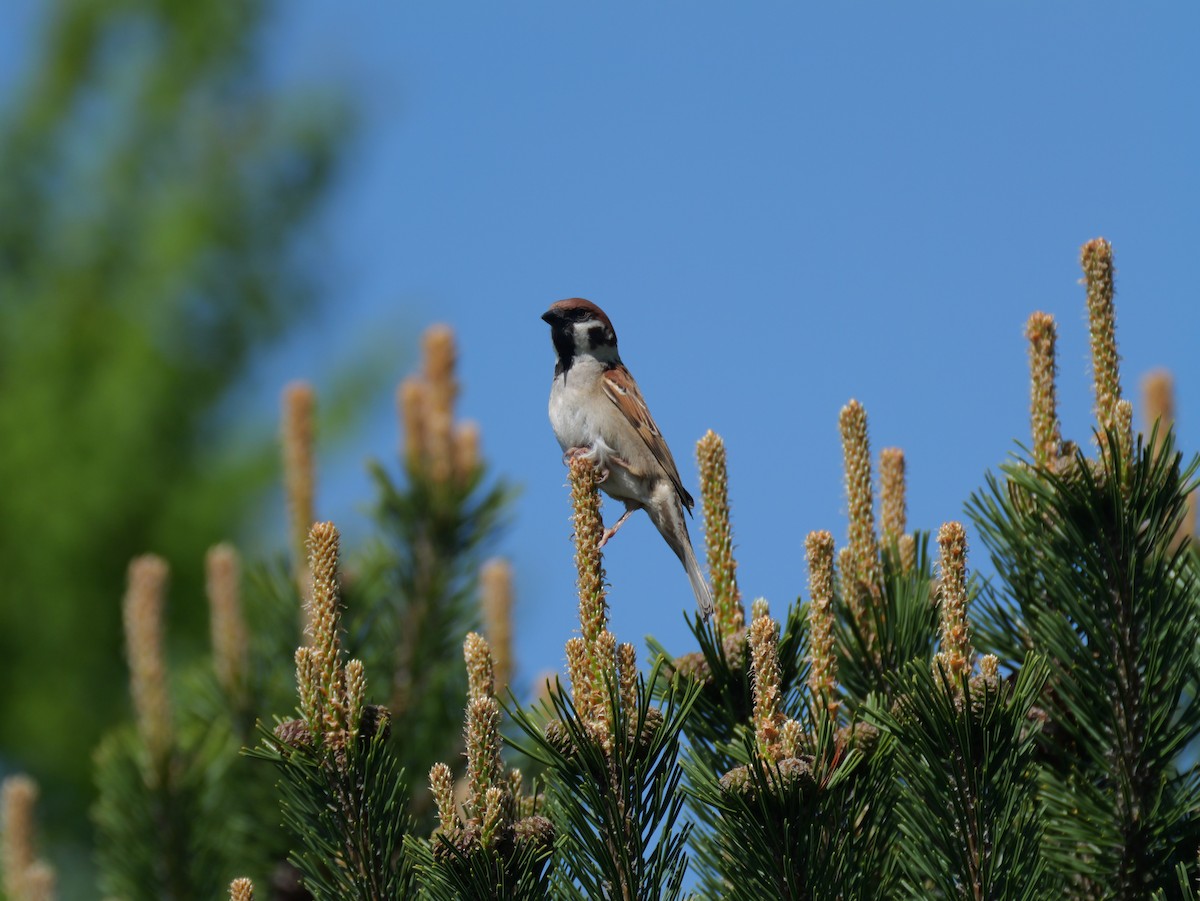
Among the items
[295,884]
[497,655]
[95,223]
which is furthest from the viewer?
[95,223]

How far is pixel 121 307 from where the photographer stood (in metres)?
8.95

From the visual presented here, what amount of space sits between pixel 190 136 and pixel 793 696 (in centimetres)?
843

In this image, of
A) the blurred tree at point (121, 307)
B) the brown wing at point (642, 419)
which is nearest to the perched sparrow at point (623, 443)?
the brown wing at point (642, 419)

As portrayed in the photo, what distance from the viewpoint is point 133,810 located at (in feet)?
10.7

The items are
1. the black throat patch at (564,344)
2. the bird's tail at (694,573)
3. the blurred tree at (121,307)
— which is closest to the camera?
the bird's tail at (694,573)

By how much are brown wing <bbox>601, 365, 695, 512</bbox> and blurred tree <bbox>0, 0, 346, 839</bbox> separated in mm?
4391

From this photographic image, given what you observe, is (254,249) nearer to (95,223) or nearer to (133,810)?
(95,223)

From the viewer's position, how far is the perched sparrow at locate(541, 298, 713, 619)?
14.9 ft

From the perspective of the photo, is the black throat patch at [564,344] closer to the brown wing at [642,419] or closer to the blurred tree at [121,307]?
the brown wing at [642,419]

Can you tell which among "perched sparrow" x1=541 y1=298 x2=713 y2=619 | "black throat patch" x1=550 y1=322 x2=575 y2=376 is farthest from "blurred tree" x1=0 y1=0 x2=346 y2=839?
"perched sparrow" x1=541 y1=298 x2=713 y2=619

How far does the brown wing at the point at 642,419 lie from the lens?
464 centimetres

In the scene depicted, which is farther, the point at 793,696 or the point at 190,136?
the point at 190,136

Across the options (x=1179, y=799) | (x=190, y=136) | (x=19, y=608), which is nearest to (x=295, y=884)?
(x=1179, y=799)

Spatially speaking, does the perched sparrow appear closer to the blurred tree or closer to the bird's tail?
the bird's tail
